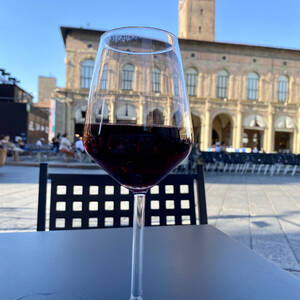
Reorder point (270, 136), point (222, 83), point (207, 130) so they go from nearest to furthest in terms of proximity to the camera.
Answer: point (207, 130) < point (222, 83) < point (270, 136)

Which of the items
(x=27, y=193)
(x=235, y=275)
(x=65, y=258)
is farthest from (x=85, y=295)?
(x=27, y=193)

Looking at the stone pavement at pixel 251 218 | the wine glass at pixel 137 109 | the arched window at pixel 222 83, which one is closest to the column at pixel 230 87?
the arched window at pixel 222 83

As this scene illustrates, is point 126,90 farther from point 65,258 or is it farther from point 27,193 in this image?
point 27,193

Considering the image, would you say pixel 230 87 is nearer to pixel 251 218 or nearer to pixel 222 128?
pixel 222 128

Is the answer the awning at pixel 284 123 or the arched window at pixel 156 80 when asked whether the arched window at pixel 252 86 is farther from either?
the arched window at pixel 156 80

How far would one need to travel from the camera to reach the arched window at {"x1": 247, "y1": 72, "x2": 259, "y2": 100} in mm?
25250

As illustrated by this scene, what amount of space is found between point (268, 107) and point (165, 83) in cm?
2756

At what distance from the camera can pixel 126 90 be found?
0.43 m

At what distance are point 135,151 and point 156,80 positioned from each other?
0.11 meters

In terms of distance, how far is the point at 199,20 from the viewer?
32.7 metres

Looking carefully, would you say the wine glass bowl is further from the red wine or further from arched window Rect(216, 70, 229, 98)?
arched window Rect(216, 70, 229, 98)

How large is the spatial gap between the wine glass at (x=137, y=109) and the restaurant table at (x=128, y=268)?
197 millimetres

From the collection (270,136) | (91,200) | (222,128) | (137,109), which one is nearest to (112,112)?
(137,109)

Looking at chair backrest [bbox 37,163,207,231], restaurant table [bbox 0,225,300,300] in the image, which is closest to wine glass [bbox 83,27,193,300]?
restaurant table [bbox 0,225,300,300]
